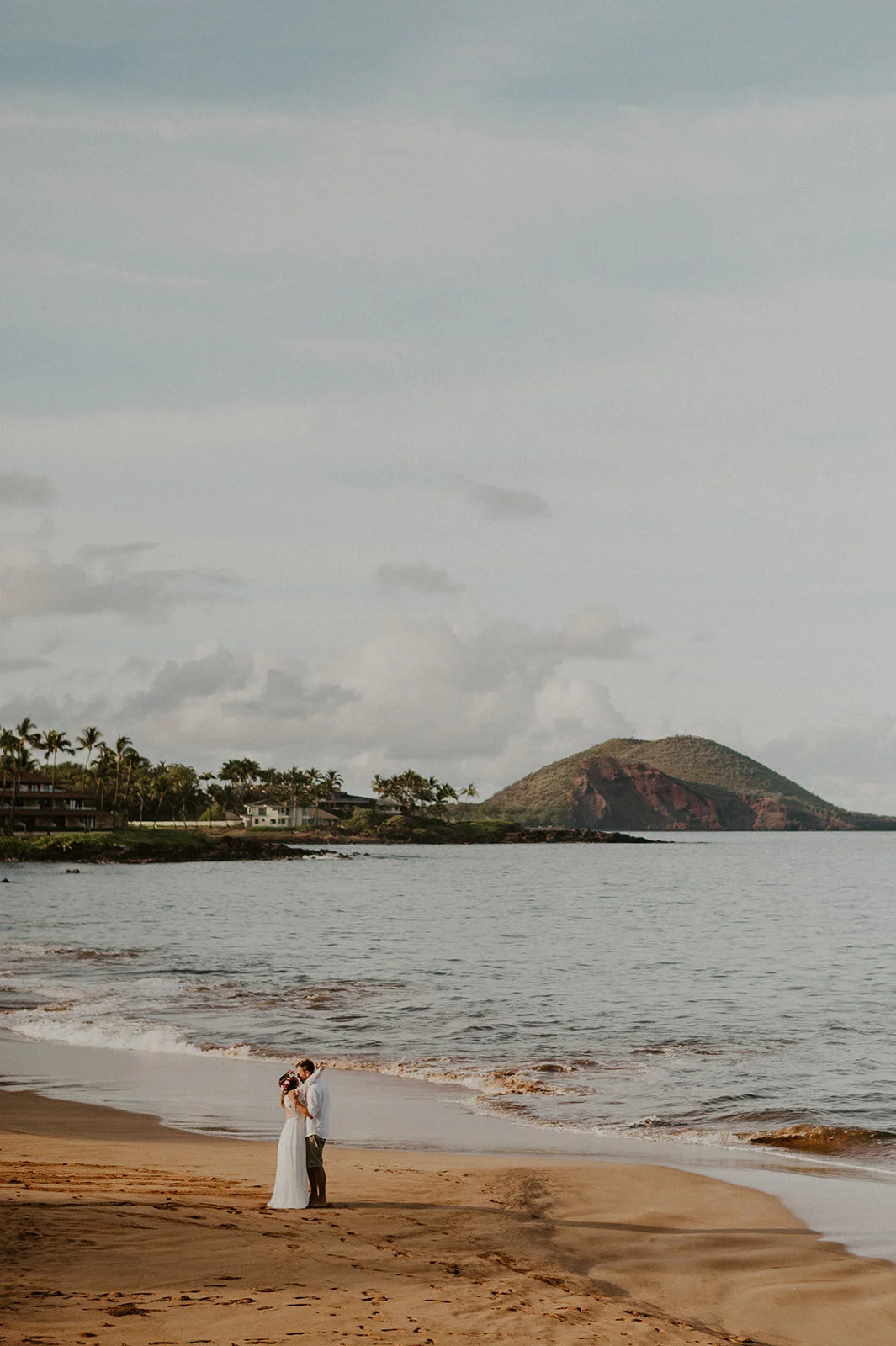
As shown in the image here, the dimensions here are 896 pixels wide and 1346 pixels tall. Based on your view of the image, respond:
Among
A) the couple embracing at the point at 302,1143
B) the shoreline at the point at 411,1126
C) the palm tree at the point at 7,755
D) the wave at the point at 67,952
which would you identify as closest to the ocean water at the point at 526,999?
the wave at the point at 67,952

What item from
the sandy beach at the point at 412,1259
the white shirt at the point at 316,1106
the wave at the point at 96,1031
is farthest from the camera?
the wave at the point at 96,1031

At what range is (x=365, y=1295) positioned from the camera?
396 inches

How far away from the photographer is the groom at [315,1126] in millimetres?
13391

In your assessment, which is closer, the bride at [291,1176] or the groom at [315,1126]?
the bride at [291,1176]

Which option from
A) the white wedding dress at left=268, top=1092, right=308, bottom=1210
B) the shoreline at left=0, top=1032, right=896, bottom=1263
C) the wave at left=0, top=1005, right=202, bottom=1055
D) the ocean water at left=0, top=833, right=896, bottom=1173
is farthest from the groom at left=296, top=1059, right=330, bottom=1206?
the wave at left=0, top=1005, right=202, bottom=1055

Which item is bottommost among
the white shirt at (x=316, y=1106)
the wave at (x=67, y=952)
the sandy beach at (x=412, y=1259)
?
the wave at (x=67, y=952)

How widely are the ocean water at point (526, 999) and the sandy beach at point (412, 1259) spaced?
5.45m

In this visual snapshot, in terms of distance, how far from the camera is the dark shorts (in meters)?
13.4

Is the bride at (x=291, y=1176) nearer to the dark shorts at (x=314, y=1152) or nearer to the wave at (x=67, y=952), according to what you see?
the dark shorts at (x=314, y=1152)

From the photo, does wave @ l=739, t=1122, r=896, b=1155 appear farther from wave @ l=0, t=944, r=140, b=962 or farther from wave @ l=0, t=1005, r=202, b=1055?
wave @ l=0, t=944, r=140, b=962

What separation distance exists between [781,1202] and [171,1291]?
29.5 ft

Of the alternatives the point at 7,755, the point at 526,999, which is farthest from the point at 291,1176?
the point at 7,755

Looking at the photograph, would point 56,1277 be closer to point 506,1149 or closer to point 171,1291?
point 171,1291

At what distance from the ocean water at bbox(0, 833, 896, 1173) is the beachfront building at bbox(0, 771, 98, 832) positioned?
308ft
